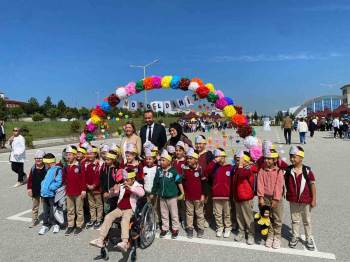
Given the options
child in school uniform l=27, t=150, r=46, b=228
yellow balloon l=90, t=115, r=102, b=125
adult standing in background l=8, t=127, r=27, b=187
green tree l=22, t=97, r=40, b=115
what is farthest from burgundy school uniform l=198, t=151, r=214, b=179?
green tree l=22, t=97, r=40, b=115

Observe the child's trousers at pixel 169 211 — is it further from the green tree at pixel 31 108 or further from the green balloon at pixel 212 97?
the green tree at pixel 31 108

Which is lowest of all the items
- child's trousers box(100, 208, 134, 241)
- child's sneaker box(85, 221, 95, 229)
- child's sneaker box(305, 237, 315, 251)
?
child's sneaker box(305, 237, 315, 251)

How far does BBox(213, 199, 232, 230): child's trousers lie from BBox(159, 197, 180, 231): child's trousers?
62 centimetres

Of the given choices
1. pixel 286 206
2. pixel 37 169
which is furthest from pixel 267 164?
pixel 37 169

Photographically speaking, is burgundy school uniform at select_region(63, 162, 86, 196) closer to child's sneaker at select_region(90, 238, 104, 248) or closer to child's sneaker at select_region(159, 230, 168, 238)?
child's sneaker at select_region(90, 238, 104, 248)

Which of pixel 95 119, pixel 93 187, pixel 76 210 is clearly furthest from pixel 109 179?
pixel 95 119

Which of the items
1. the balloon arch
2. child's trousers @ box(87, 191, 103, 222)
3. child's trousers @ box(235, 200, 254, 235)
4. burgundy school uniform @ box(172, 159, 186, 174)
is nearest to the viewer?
child's trousers @ box(235, 200, 254, 235)

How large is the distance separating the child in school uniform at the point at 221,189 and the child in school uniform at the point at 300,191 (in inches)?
34.7

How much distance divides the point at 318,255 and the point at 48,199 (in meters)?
4.25

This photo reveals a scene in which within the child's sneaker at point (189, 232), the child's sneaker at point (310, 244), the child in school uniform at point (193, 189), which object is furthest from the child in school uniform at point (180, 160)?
the child's sneaker at point (310, 244)

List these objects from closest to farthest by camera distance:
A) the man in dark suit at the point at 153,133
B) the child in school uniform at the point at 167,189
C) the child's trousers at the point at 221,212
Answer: the child in school uniform at the point at 167,189 → the child's trousers at the point at 221,212 → the man in dark suit at the point at 153,133

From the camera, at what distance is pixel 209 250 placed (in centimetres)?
433

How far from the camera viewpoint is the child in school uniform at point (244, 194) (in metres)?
4.56

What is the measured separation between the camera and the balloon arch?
765 centimetres
